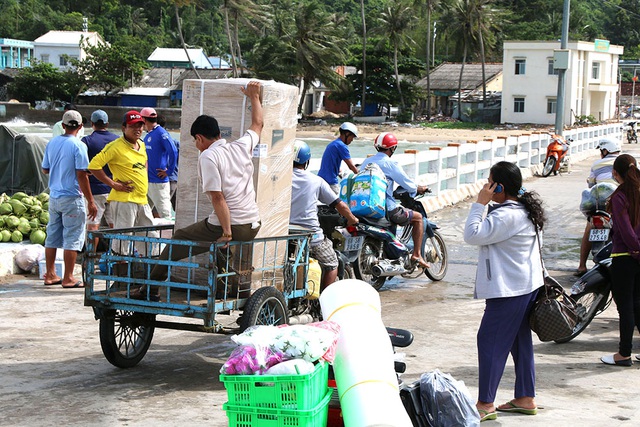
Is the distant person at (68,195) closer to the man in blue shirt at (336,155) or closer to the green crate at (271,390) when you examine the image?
the man in blue shirt at (336,155)

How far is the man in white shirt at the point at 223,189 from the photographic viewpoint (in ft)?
22.3

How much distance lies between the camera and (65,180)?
10.3 metres

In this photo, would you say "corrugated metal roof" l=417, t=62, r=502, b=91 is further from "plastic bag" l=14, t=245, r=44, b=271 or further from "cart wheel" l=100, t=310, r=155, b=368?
"cart wheel" l=100, t=310, r=155, b=368

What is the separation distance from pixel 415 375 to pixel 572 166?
85.6 ft

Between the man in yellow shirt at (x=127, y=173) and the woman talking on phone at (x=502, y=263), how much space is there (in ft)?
14.9

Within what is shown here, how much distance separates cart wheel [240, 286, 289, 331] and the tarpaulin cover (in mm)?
8770

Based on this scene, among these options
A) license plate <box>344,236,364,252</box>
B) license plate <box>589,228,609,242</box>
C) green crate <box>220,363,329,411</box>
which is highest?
license plate <box>589,228,609,242</box>

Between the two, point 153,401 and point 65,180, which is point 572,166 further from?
point 153,401

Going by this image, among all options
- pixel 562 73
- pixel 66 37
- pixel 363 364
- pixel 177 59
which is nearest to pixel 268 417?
pixel 363 364

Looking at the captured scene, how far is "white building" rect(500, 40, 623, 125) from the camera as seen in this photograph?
79812 millimetres

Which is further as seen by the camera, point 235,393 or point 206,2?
point 206,2

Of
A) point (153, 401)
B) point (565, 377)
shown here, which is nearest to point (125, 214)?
point (153, 401)

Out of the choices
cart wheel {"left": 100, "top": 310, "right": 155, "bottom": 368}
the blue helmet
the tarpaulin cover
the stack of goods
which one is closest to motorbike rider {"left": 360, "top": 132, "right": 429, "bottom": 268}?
the blue helmet

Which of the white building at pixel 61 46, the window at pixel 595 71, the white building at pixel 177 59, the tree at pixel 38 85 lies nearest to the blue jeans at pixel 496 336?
the window at pixel 595 71
